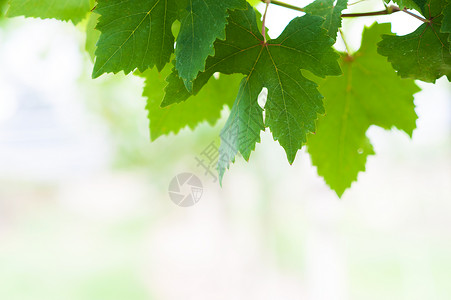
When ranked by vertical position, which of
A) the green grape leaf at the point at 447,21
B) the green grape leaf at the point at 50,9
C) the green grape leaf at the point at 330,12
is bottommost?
the green grape leaf at the point at 447,21

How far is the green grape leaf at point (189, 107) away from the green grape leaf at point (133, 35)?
0.08 meters

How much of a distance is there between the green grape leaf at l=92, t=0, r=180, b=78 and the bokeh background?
269 centimetres

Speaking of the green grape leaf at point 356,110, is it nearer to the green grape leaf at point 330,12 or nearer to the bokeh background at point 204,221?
the green grape leaf at point 330,12

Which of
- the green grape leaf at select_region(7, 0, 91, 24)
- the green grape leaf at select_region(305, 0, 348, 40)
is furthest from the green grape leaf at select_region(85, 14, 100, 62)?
the green grape leaf at select_region(305, 0, 348, 40)

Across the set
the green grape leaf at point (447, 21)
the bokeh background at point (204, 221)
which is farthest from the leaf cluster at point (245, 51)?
the bokeh background at point (204, 221)

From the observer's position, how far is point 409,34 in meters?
0.26

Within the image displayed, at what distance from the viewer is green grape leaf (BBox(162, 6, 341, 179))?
24cm

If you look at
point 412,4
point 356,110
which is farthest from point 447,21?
point 356,110

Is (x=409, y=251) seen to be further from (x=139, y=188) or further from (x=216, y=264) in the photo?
(x=139, y=188)

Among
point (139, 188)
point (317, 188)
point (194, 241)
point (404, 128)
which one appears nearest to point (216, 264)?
→ point (194, 241)

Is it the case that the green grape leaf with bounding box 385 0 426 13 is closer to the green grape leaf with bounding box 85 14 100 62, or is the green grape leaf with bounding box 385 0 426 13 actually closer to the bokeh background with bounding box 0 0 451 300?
the green grape leaf with bounding box 85 14 100 62

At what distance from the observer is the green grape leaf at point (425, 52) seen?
0.25 metres

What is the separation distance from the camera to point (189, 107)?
35 centimetres

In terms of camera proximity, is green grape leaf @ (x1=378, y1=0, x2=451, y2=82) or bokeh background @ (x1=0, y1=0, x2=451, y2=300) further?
bokeh background @ (x1=0, y1=0, x2=451, y2=300)
